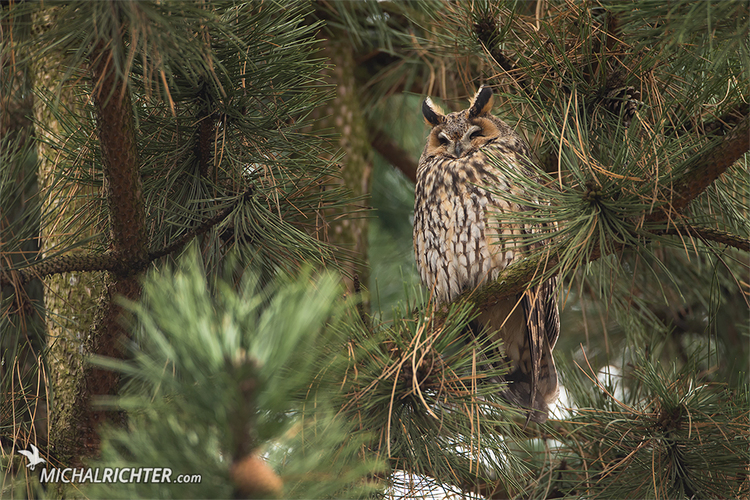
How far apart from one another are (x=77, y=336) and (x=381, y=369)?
77 cm

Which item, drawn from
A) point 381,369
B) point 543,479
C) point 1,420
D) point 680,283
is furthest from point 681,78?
point 1,420

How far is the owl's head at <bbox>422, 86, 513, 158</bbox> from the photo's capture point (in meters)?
1.85

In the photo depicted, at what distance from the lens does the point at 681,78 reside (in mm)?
1294

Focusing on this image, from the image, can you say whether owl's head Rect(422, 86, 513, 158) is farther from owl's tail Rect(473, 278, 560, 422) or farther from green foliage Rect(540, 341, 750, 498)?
green foliage Rect(540, 341, 750, 498)

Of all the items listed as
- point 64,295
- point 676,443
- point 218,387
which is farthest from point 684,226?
point 64,295

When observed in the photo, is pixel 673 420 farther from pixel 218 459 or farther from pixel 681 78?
pixel 218 459

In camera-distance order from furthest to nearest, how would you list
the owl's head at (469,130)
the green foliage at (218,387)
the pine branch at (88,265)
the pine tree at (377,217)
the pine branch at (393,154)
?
1. the pine branch at (393,154)
2. the owl's head at (469,130)
3. the pine branch at (88,265)
4. the pine tree at (377,217)
5. the green foliage at (218,387)

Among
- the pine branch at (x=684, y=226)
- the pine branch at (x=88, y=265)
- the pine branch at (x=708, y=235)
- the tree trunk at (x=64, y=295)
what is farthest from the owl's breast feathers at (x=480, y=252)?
the tree trunk at (x=64, y=295)

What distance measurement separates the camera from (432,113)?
6.37 feet

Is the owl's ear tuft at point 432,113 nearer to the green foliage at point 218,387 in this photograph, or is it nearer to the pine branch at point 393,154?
the pine branch at point 393,154

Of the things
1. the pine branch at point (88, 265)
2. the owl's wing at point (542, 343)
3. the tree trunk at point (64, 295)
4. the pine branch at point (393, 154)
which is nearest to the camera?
the pine branch at point (88, 265)

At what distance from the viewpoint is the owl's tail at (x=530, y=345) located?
1757 mm

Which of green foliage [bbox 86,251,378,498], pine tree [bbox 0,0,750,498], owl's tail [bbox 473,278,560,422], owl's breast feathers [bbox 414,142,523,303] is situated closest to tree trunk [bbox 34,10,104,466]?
pine tree [bbox 0,0,750,498]

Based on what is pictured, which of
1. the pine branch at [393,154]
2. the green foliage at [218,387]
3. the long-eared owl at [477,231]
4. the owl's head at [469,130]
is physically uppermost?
the pine branch at [393,154]
